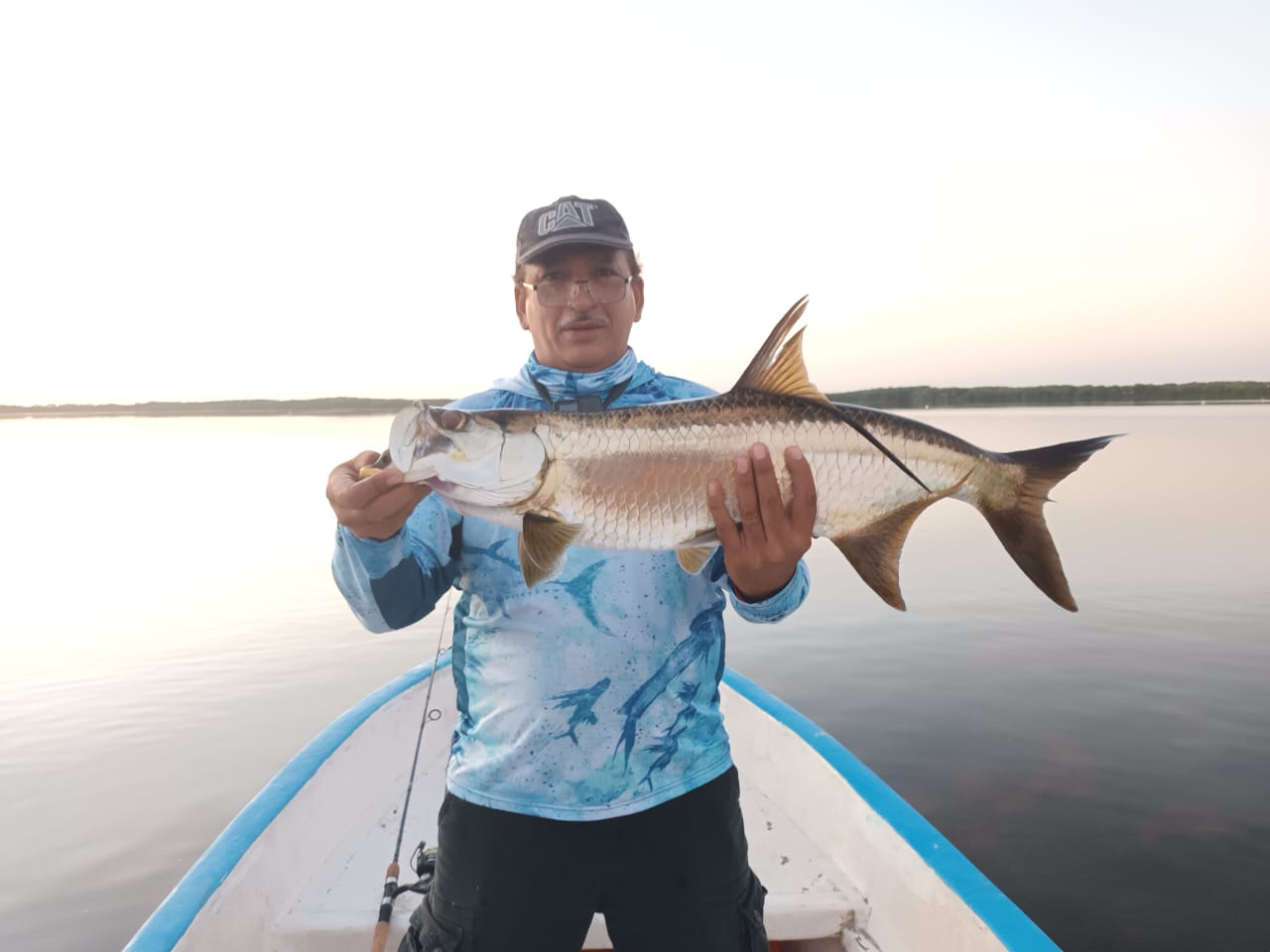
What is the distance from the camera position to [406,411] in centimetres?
272

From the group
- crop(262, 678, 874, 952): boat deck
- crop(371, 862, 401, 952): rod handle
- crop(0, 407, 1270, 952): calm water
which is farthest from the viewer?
crop(0, 407, 1270, 952): calm water

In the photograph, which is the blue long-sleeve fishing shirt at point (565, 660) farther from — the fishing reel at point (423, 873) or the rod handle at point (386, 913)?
the fishing reel at point (423, 873)

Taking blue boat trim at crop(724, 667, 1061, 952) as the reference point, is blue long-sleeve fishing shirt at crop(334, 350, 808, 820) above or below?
above

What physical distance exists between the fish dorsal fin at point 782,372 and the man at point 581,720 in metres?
0.29

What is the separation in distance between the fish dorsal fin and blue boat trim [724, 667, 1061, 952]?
254 centimetres

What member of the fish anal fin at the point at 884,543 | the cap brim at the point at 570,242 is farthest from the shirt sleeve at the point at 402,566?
the fish anal fin at the point at 884,543

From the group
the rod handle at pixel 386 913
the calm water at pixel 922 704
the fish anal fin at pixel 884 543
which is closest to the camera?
the fish anal fin at pixel 884 543

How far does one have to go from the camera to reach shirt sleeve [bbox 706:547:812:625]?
297cm

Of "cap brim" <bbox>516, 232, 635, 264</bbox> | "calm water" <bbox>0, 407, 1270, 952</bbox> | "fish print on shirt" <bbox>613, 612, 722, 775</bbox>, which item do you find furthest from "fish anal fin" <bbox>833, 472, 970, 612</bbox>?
"calm water" <bbox>0, 407, 1270, 952</bbox>

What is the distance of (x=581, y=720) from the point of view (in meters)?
2.81

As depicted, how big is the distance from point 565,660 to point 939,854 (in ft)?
8.38

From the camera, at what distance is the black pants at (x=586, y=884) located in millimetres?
2695

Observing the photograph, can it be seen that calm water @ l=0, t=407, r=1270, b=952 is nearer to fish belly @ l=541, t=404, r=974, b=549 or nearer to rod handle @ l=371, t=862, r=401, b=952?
rod handle @ l=371, t=862, r=401, b=952

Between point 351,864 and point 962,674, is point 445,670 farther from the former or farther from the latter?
point 962,674
